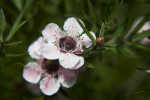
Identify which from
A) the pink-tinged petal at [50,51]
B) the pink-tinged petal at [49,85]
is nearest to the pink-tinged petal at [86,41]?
→ the pink-tinged petal at [50,51]

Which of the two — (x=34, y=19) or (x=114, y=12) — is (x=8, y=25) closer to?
(x=34, y=19)

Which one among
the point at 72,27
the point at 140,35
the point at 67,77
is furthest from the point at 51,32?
the point at 140,35

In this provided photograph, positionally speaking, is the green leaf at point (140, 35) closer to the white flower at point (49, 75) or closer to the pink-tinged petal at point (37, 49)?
the white flower at point (49, 75)

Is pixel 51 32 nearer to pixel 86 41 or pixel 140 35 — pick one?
pixel 86 41

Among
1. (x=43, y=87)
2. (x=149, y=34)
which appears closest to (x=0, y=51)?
(x=43, y=87)

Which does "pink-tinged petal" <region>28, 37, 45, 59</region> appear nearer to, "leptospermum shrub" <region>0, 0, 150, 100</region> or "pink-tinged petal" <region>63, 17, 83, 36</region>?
"leptospermum shrub" <region>0, 0, 150, 100</region>

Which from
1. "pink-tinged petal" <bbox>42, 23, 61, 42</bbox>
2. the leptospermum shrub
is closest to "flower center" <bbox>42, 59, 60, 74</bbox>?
the leptospermum shrub

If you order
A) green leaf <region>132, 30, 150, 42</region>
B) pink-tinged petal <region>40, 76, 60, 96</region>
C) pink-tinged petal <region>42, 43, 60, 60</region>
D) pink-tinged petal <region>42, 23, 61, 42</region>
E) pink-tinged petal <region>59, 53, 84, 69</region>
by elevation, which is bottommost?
pink-tinged petal <region>40, 76, 60, 96</region>
